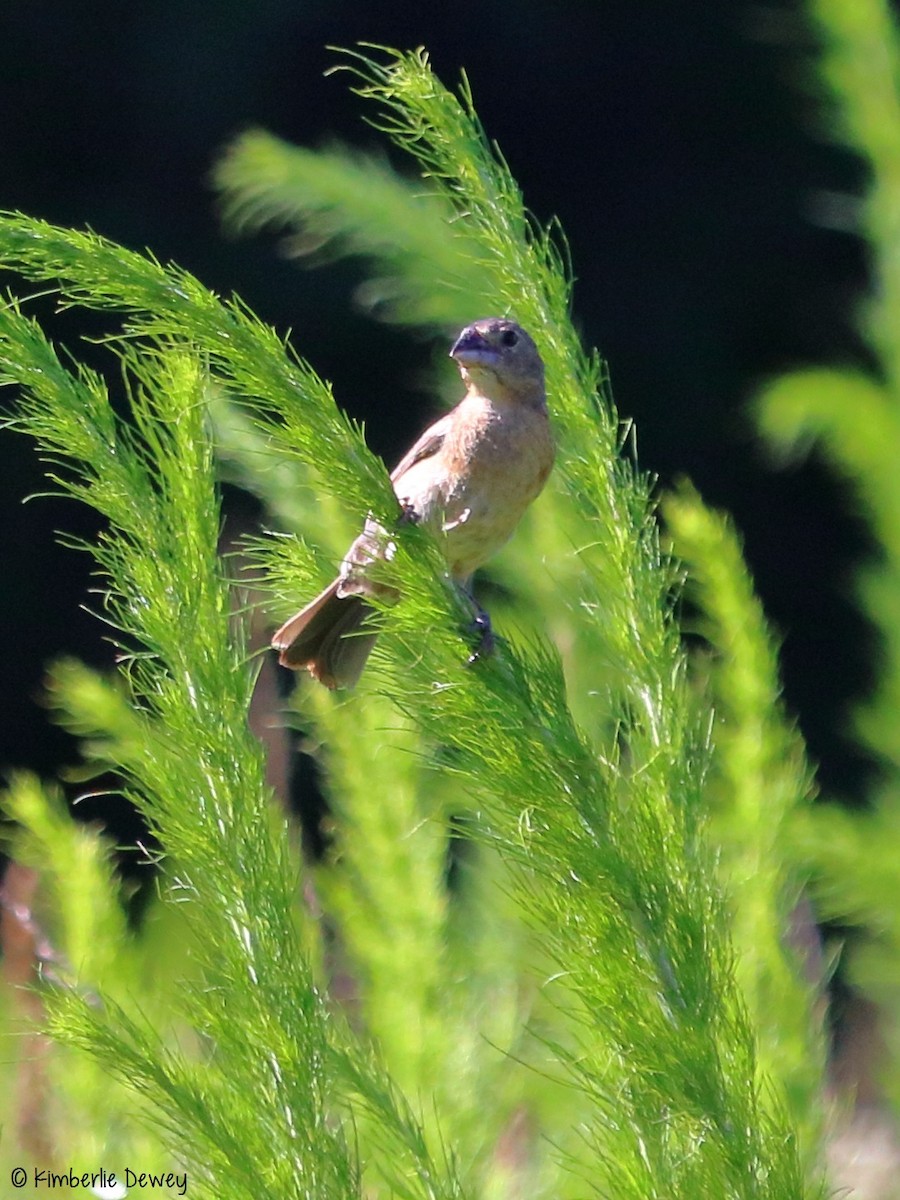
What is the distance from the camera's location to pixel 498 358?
231 cm

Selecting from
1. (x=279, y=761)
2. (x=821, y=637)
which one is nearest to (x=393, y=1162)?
(x=279, y=761)

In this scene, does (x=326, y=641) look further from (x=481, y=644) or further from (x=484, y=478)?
(x=481, y=644)

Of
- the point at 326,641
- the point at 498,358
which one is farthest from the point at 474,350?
the point at 326,641

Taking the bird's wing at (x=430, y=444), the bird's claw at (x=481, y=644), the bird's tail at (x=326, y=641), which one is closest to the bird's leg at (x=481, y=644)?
the bird's claw at (x=481, y=644)

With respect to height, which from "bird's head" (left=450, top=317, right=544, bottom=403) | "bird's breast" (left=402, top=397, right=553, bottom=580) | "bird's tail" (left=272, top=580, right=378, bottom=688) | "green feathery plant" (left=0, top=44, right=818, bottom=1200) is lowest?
"bird's tail" (left=272, top=580, right=378, bottom=688)

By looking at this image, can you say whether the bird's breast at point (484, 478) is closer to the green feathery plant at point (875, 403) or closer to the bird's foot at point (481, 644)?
the green feathery plant at point (875, 403)

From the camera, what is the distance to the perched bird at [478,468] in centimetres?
204

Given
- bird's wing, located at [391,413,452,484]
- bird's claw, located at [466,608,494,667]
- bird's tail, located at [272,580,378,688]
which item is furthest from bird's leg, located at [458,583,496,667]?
bird's wing, located at [391,413,452,484]

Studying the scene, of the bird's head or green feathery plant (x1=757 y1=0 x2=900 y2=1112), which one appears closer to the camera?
green feathery plant (x1=757 y1=0 x2=900 y2=1112)

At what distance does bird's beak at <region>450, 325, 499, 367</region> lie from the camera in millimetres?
2299

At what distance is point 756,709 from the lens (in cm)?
158

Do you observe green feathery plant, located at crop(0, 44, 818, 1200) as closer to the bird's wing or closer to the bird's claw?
the bird's claw

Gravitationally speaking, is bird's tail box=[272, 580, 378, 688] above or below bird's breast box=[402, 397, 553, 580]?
below

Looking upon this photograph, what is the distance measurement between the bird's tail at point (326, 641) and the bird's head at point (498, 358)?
0.45m
